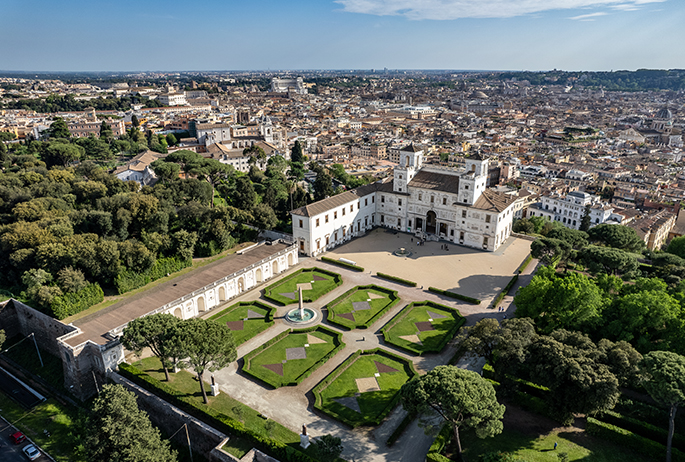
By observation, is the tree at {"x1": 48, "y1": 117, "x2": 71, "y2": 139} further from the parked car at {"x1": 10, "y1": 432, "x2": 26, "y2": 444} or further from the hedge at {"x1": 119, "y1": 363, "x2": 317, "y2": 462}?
the hedge at {"x1": 119, "y1": 363, "x2": 317, "y2": 462}

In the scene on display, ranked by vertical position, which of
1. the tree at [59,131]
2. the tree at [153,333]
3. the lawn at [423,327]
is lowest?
the lawn at [423,327]

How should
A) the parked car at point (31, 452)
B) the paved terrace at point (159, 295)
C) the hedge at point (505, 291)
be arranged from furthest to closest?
the hedge at point (505, 291) → the paved terrace at point (159, 295) → the parked car at point (31, 452)

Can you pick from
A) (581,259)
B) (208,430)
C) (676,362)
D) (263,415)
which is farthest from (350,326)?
A: (581,259)

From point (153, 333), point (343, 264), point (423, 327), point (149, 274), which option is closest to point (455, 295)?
point (423, 327)

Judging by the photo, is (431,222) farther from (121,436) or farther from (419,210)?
(121,436)

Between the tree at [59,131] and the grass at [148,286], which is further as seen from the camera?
the tree at [59,131]

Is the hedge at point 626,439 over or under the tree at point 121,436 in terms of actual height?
under

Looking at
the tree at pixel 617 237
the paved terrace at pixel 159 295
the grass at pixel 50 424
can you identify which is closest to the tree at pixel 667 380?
the tree at pixel 617 237

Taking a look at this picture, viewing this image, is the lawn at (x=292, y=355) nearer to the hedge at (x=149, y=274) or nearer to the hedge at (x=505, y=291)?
the hedge at (x=505, y=291)
